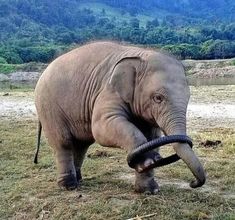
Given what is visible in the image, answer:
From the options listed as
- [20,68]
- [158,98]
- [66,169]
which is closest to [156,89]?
[158,98]

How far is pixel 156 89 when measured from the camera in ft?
21.2

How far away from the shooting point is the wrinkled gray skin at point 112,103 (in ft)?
20.8

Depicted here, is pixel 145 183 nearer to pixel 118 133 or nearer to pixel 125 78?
pixel 118 133

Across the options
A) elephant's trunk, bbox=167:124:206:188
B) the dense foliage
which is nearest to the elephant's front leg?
elephant's trunk, bbox=167:124:206:188

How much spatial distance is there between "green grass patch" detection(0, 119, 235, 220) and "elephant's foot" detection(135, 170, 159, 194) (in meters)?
0.12

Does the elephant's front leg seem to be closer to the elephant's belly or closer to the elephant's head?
the elephant's head

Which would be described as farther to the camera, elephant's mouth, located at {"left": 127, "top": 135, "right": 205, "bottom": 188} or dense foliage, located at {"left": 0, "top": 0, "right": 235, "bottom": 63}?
dense foliage, located at {"left": 0, "top": 0, "right": 235, "bottom": 63}

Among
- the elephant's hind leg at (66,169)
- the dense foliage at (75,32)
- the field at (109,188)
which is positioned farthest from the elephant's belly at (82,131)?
the dense foliage at (75,32)

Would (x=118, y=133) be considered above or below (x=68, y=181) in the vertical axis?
above

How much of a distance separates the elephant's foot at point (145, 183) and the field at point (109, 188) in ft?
0.38

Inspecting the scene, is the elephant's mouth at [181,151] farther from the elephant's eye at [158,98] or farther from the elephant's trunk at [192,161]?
the elephant's eye at [158,98]

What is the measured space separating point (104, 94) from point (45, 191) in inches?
61.9

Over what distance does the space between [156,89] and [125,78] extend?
0.42 metres

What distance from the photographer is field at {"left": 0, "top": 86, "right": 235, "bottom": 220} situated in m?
6.56
